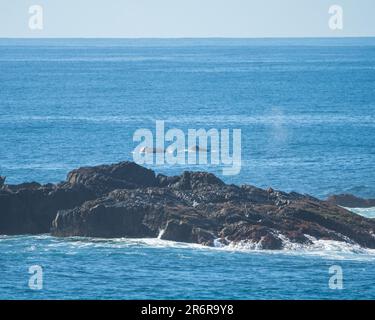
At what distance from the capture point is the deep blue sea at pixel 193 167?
58.1 m

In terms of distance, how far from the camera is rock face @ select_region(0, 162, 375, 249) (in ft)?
213

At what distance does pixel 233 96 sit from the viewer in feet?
568

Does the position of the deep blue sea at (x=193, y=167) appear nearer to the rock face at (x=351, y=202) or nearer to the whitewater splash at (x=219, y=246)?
the whitewater splash at (x=219, y=246)

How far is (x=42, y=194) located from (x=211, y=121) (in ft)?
225

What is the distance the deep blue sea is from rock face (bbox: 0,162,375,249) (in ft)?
3.49

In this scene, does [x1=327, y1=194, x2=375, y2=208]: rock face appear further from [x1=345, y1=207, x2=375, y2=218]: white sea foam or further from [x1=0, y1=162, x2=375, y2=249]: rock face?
[x1=0, y1=162, x2=375, y2=249]: rock face

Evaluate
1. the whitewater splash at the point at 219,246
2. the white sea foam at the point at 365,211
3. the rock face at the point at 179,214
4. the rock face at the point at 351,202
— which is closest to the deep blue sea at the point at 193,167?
the whitewater splash at the point at 219,246

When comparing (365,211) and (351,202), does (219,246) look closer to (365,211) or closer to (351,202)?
(365,211)

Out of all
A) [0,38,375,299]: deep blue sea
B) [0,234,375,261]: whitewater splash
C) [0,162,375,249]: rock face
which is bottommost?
[0,38,375,299]: deep blue sea

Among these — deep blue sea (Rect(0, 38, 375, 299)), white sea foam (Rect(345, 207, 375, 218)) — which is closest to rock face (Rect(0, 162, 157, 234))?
deep blue sea (Rect(0, 38, 375, 299))

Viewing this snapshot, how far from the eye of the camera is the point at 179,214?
66438 mm

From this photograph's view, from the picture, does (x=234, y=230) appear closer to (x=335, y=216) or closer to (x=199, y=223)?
(x=199, y=223)
